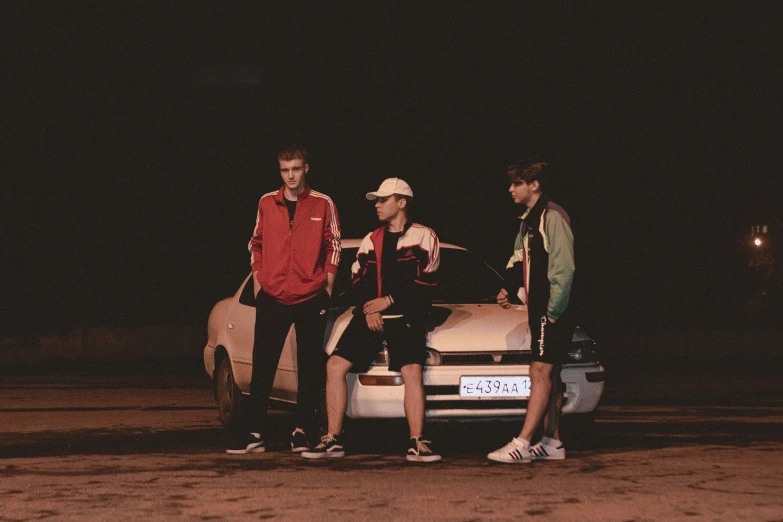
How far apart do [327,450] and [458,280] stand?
2110mm

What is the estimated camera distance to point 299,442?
9352mm

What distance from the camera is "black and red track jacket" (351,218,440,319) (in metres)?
8.86

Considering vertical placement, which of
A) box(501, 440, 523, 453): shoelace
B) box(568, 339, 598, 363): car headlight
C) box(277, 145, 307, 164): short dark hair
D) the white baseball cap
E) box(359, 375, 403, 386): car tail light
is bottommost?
box(501, 440, 523, 453): shoelace

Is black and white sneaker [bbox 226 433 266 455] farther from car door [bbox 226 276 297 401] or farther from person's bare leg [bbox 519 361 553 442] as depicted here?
person's bare leg [bbox 519 361 553 442]

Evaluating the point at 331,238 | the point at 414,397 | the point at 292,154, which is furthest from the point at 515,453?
the point at 292,154

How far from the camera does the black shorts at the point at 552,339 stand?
8.60 meters

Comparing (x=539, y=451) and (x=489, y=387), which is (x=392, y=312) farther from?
(x=539, y=451)

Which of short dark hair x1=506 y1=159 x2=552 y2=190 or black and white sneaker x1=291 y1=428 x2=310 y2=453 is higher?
short dark hair x1=506 y1=159 x2=552 y2=190

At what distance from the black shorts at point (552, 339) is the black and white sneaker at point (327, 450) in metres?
1.41

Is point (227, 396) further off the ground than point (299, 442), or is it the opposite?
point (227, 396)

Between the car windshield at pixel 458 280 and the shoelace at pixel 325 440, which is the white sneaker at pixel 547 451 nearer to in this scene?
the shoelace at pixel 325 440

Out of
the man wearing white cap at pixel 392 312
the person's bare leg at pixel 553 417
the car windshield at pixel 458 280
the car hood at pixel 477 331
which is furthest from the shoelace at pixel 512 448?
the car windshield at pixel 458 280

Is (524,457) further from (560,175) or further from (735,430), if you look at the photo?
(560,175)

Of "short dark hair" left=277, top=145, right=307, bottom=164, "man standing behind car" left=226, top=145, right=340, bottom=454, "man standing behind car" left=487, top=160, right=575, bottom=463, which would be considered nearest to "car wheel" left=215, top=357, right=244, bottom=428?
"man standing behind car" left=226, top=145, right=340, bottom=454
